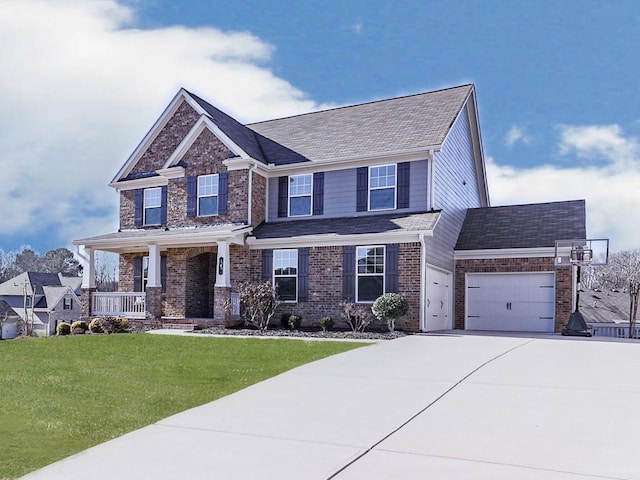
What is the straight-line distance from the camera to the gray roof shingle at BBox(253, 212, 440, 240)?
16469 millimetres

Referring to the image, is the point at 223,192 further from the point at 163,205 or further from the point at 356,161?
the point at 356,161

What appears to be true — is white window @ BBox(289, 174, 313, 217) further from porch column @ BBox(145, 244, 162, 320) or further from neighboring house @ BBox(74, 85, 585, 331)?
porch column @ BBox(145, 244, 162, 320)

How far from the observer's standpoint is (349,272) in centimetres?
1703

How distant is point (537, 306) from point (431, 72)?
32.3 feet

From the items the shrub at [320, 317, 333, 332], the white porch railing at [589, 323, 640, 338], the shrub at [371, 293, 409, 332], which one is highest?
the shrub at [371, 293, 409, 332]

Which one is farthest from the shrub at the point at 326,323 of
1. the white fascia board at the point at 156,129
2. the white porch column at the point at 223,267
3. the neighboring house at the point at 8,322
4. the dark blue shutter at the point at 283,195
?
the neighboring house at the point at 8,322

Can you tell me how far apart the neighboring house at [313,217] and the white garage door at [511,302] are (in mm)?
128

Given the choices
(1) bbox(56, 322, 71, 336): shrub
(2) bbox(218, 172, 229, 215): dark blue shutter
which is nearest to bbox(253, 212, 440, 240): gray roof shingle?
(2) bbox(218, 172, 229, 215): dark blue shutter

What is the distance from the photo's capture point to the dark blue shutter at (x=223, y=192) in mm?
19578

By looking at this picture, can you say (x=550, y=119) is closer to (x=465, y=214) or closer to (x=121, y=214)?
(x=465, y=214)

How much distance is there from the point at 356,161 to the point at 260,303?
18.8ft

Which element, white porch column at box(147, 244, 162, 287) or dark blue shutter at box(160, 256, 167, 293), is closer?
white porch column at box(147, 244, 162, 287)

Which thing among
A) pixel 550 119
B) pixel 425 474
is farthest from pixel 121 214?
pixel 425 474

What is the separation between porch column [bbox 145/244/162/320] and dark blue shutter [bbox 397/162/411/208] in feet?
28.5
